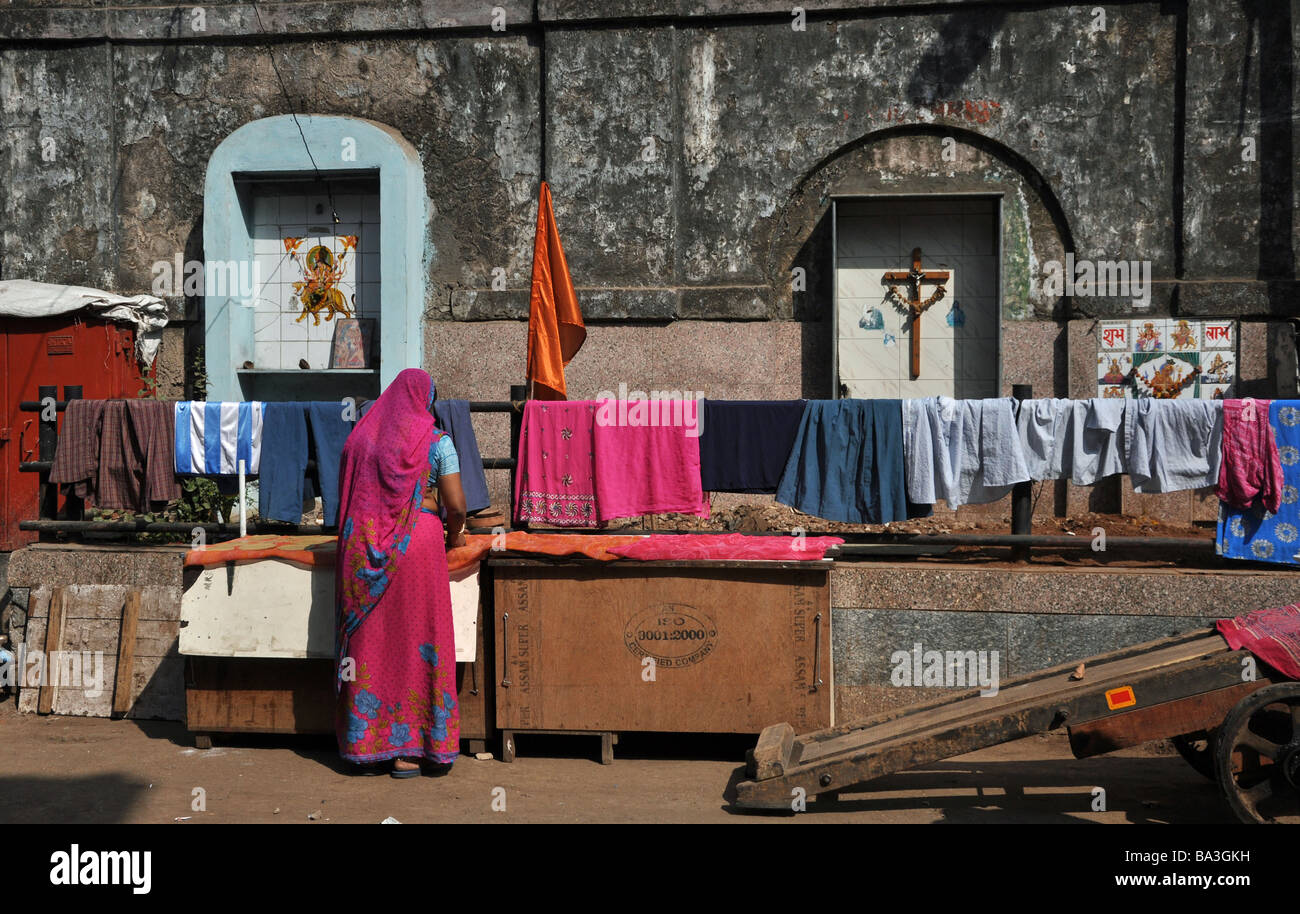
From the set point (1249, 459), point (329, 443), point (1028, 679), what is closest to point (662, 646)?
point (1028, 679)

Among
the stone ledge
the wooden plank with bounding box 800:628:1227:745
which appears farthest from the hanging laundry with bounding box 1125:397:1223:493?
the wooden plank with bounding box 800:628:1227:745

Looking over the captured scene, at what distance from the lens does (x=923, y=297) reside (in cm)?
1139

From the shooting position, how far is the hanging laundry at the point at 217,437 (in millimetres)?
7910

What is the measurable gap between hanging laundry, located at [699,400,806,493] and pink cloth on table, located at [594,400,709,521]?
0.10 m

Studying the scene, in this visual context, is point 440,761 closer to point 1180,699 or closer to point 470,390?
point 1180,699

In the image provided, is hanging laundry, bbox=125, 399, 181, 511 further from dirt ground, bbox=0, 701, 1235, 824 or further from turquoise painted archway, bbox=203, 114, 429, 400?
turquoise painted archway, bbox=203, 114, 429, 400

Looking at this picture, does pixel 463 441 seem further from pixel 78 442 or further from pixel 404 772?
pixel 78 442

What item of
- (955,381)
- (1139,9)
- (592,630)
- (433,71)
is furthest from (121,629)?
(1139,9)

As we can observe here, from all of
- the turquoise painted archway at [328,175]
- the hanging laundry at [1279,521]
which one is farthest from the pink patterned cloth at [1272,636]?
the turquoise painted archway at [328,175]

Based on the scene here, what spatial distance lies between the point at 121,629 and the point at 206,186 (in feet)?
17.9

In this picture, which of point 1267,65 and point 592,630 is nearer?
point 592,630

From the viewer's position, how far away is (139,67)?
11984mm

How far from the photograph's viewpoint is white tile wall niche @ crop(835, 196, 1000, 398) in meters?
11.3

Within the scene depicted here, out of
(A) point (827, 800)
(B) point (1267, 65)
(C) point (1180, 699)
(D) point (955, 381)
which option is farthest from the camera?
(D) point (955, 381)
